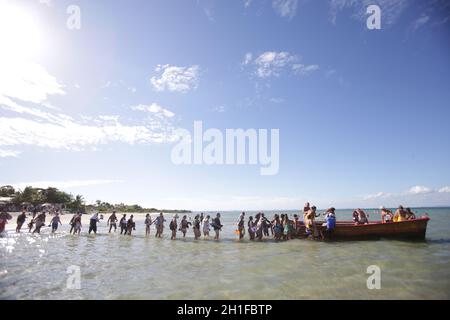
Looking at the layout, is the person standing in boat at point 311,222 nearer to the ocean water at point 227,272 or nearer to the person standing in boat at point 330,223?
the person standing in boat at point 330,223

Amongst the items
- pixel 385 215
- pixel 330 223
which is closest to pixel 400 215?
pixel 385 215

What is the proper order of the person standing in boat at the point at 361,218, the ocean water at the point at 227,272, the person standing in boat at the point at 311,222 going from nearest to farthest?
the ocean water at the point at 227,272 < the person standing in boat at the point at 311,222 < the person standing in boat at the point at 361,218

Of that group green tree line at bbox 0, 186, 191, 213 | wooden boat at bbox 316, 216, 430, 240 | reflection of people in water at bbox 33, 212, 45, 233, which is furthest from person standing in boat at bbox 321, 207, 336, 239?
green tree line at bbox 0, 186, 191, 213

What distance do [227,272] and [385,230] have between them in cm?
1183

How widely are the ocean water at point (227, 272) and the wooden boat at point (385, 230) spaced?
1.11 metres

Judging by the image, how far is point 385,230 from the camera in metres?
16.1

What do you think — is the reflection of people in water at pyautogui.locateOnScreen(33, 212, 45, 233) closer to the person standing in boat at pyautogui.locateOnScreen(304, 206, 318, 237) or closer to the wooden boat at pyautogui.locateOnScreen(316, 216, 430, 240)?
the person standing in boat at pyautogui.locateOnScreen(304, 206, 318, 237)

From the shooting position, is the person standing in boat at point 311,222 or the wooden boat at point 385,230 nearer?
the wooden boat at point 385,230

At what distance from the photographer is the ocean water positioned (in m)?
7.44

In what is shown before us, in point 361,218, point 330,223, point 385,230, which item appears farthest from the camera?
point 361,218

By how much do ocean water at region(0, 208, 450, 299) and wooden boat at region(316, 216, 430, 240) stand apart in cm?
111

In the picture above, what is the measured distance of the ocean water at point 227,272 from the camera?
293 inches

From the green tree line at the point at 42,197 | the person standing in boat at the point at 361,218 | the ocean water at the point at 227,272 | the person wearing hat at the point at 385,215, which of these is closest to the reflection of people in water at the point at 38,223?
the ocean water at the point at 227,272

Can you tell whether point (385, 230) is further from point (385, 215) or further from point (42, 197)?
point (42, 197)
